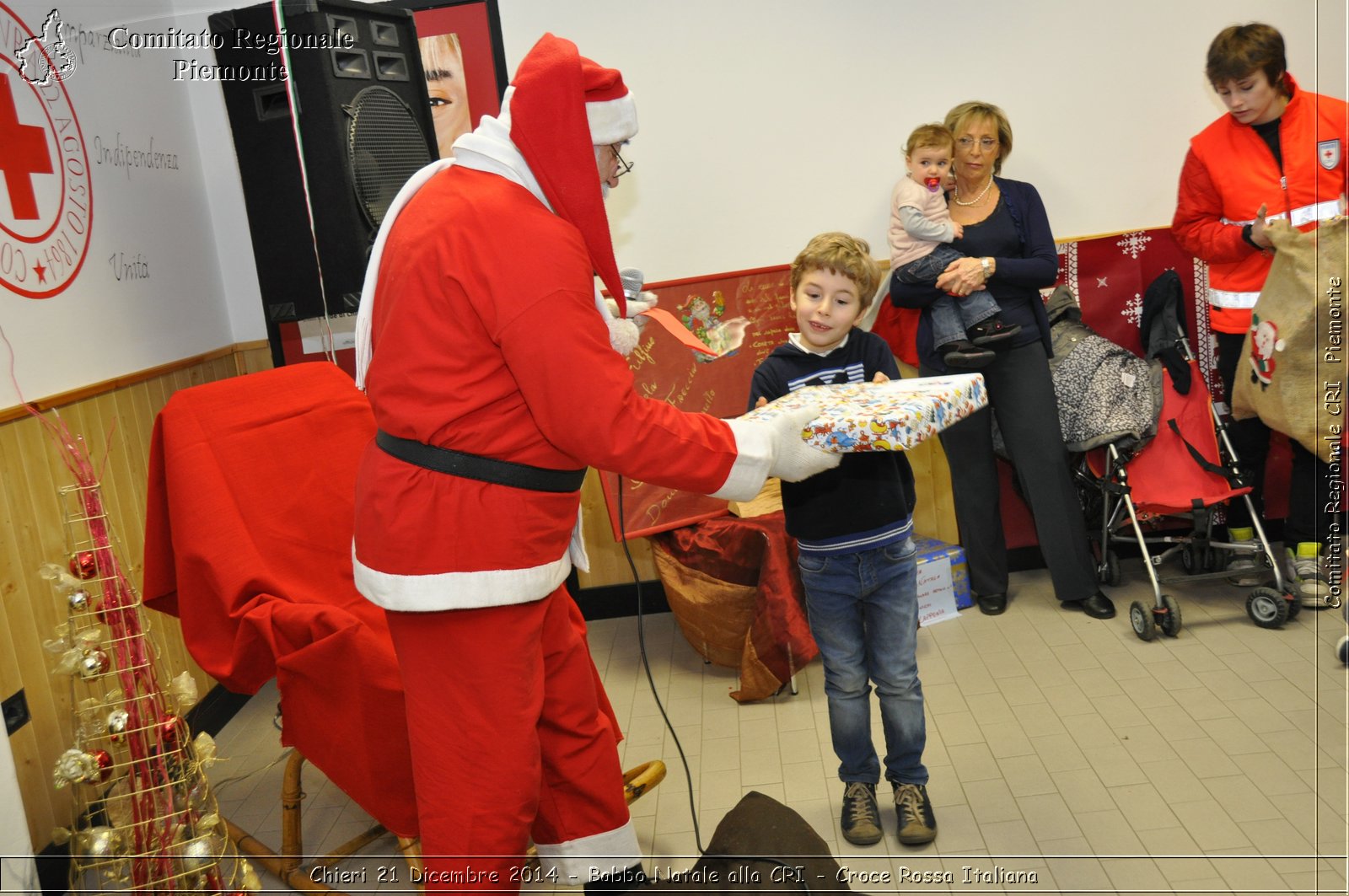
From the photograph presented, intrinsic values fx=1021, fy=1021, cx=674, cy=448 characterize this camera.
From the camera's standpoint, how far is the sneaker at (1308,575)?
302cm

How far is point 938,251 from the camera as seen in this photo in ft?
11.0

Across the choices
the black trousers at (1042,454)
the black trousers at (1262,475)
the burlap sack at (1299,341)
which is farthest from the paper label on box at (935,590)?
the burlap sack at (1299,341)

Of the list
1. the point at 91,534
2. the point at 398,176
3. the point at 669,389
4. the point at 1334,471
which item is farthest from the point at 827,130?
the point at 91,534

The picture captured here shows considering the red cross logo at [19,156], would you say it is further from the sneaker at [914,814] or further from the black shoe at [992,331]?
the black shoe at [992,331]

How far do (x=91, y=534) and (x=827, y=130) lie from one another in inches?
105

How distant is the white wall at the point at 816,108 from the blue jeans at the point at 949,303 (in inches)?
15.6

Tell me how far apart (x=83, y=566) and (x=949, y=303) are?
2.56 metres

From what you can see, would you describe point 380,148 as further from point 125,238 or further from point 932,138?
point 932,138

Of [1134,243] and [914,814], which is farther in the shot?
[1134,243]

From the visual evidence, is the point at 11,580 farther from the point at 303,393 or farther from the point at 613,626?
the point at 613,626

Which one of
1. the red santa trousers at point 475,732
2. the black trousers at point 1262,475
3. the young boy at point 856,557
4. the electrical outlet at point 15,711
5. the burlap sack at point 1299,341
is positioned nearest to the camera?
the red santa trousers at point 475,732

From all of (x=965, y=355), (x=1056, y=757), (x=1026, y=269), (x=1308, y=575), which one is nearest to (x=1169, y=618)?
(x=1308, y=575)

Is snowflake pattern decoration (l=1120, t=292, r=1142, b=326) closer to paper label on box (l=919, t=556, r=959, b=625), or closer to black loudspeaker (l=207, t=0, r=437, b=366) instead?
paper label on box (l=919, t=556, r=959, b=625)

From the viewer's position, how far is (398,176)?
278 centimetres
